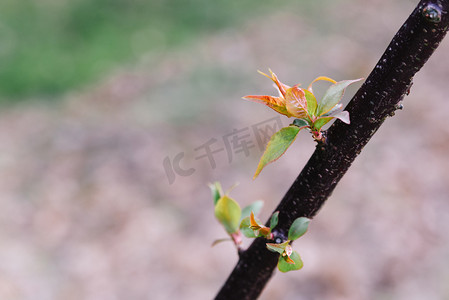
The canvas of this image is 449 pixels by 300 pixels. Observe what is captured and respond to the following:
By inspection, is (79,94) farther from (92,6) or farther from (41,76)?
(92,6)

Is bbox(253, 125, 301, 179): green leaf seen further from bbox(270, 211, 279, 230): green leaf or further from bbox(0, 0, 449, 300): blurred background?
bbox(0, 0, 449, 300): blurred background

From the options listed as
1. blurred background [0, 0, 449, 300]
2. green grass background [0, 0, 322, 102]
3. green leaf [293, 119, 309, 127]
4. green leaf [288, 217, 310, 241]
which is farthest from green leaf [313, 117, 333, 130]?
green grass background [0, 0, 322, 102]

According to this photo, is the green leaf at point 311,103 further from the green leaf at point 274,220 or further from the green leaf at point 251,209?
the green leaf at point 251,209

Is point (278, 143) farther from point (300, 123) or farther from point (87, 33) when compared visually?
point (87, 33)

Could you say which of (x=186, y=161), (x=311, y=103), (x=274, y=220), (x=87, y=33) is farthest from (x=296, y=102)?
(x=87, y=33)

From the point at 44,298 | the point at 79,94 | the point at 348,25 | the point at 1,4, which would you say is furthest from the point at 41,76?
the point at 348,25

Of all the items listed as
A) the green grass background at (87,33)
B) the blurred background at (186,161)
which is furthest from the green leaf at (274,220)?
the green grass background at (87,33)
